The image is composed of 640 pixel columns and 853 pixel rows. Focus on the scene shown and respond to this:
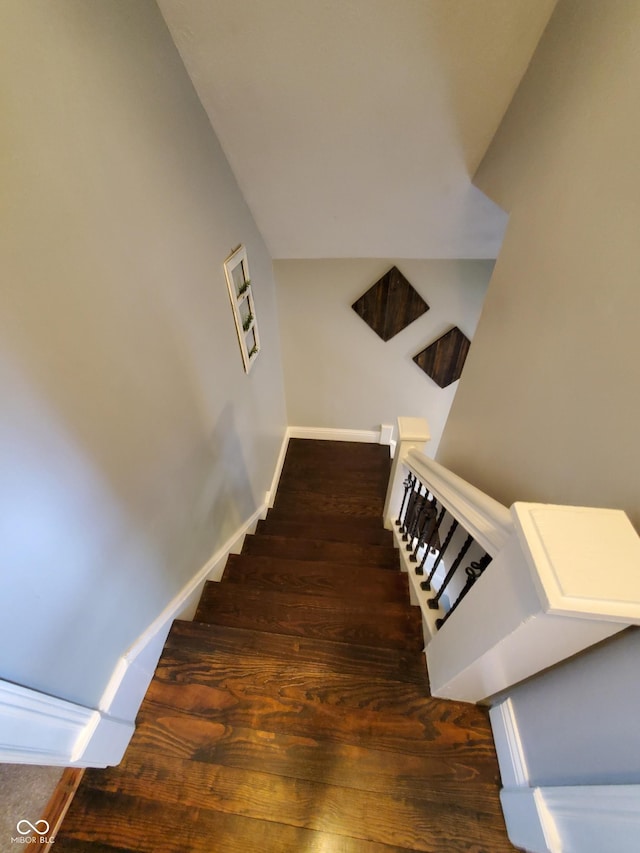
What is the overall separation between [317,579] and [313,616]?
260mm

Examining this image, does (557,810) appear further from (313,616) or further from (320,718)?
(313,616)

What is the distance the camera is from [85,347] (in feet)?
2.29

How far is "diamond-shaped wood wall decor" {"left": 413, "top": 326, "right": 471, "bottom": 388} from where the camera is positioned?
2719 mm

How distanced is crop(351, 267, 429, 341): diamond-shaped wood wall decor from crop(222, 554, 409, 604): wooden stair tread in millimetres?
1916

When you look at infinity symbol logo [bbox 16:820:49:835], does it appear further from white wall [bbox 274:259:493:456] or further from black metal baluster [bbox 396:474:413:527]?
white wall [bbox 274:259:493:456]

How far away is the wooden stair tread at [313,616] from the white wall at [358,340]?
2.07 meters

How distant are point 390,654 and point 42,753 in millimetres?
985

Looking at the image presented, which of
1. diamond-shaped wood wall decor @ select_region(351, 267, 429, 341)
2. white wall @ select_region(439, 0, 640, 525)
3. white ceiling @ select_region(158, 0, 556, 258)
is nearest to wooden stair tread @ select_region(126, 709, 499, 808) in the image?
white wall @ select_region(439, 0, 640, 525)

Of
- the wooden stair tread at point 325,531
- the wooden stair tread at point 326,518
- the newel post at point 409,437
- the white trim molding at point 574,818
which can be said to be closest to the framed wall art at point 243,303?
the newel post at point 409,437

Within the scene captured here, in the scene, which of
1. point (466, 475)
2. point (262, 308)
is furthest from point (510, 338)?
point (262, 308)

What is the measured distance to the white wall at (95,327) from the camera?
1.84 feet

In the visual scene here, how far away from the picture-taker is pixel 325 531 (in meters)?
2.39

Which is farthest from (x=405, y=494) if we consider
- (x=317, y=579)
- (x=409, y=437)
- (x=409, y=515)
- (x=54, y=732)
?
(x=54, y=732)

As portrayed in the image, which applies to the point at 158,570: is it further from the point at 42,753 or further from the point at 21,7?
the point at 21,7
